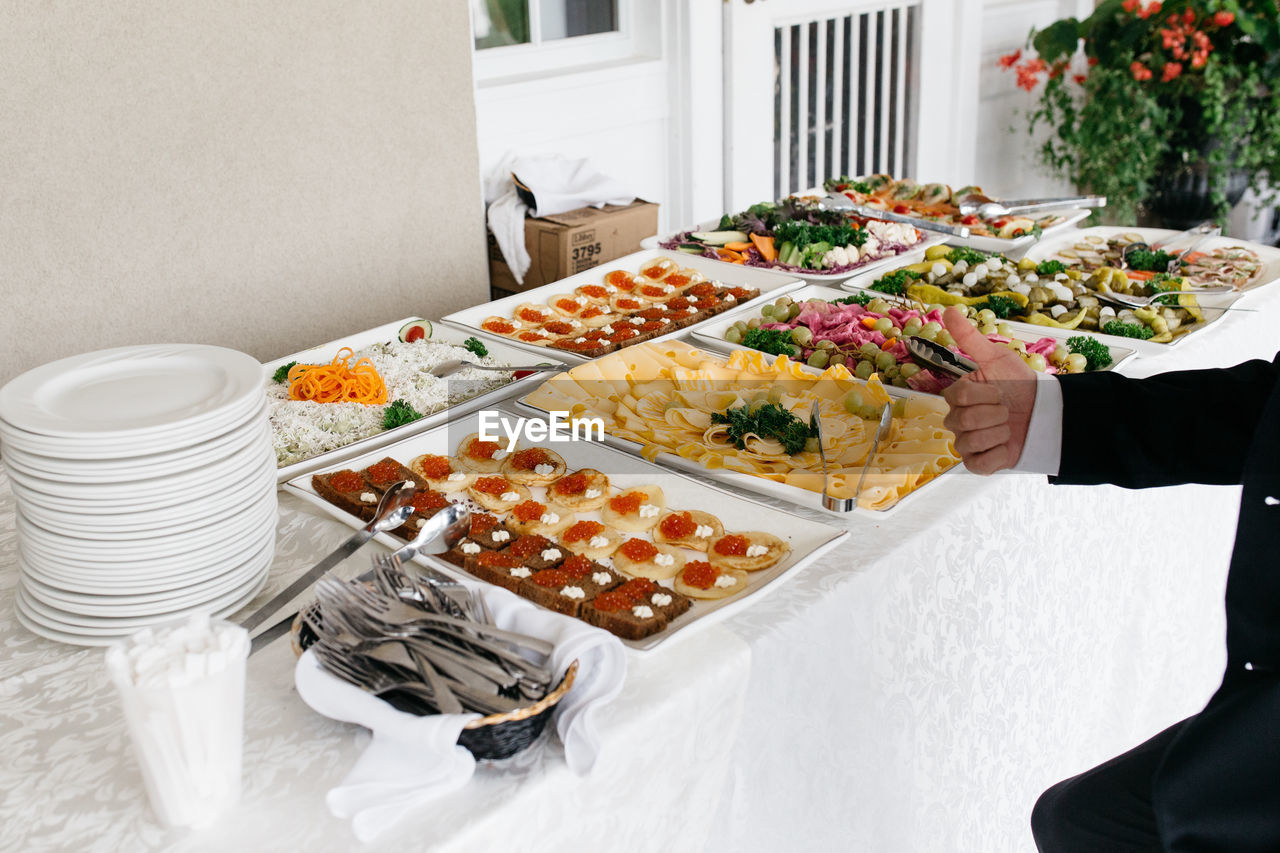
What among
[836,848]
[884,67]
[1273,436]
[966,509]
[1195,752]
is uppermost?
[884,67]

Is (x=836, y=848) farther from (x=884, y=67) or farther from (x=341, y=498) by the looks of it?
(x=884, y=67)

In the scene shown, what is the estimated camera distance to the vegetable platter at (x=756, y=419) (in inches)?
50.4

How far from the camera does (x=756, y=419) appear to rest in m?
1.38

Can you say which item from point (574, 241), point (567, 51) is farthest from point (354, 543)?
point (567, 51)

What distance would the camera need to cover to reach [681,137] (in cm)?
362

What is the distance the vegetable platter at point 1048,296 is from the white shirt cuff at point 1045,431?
538 millimetres

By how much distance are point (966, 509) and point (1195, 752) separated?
35 cm

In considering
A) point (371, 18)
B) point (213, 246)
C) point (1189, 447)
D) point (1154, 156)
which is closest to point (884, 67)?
point (1154, 156)

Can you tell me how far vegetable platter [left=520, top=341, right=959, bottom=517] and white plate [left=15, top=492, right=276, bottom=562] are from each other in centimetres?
54

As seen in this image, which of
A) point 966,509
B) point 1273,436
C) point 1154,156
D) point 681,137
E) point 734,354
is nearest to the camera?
point 1273,436

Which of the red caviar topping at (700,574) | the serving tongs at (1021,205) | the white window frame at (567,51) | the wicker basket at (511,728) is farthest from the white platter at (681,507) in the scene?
the white window frame at (567,51)

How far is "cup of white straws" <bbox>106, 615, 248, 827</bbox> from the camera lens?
2.37ft

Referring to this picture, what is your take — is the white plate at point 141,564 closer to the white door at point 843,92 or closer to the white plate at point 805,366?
the white plate at point 805,366

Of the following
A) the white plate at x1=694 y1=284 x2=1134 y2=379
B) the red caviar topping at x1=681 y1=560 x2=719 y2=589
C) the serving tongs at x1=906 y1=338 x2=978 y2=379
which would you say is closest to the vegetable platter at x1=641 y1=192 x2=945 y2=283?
the white plate at x1=694 y1=284 x2=1134 y2=379
